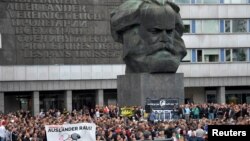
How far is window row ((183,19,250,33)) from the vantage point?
206 ft

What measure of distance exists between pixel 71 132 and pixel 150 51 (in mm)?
17418

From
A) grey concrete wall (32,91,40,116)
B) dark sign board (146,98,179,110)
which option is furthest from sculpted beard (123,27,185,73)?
grey concrete wall (32,91,40,116)

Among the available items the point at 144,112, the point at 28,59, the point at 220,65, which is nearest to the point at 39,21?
the point at 28,59

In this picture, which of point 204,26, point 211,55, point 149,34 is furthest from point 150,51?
point 204,26

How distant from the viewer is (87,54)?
57.3m

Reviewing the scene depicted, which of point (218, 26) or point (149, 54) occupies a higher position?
point (218, 26)

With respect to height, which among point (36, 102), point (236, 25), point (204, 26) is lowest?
point (36, 102)

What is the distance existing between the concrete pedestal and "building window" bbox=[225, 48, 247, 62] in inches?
1159

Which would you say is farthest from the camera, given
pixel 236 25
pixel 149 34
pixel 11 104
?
pixel 236 25

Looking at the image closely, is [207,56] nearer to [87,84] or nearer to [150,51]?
[87,84]

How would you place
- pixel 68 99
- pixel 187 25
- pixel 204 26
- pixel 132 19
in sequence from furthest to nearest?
pixel 204 26, pixel 187 25, pixel 68 99, pixel 132 19

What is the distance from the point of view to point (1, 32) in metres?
53.3

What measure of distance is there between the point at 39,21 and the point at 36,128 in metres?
31.9

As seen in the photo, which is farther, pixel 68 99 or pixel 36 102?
pixel 68 99
